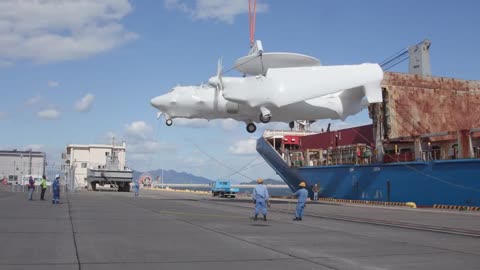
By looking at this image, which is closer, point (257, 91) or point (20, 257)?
point (20, 257)

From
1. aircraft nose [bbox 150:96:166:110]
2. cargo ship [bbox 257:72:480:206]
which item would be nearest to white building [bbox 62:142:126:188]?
cargo ship [bbox 257:72:480:206]

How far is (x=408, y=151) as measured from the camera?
3366cm

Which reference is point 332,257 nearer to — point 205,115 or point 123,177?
point 205,115

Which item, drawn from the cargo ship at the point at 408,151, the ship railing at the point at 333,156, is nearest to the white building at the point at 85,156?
the ship railing at the point at 333,156

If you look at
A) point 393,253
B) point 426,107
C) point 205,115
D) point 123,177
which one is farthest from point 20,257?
point 123,177

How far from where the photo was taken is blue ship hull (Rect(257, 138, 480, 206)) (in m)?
25.9

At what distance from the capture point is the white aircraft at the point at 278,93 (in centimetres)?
2656

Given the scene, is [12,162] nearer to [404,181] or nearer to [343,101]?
[343,101]

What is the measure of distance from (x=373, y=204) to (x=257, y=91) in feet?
37.2

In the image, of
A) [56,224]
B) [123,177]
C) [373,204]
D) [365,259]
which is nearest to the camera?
[365,259]

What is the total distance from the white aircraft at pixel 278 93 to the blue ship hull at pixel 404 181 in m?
4.87

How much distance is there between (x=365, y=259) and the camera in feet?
29.5

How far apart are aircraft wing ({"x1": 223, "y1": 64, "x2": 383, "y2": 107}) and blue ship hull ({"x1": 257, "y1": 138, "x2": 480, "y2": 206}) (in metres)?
5.24

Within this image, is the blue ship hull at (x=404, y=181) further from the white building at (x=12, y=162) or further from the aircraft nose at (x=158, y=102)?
the white building at (x=12, y=162)
